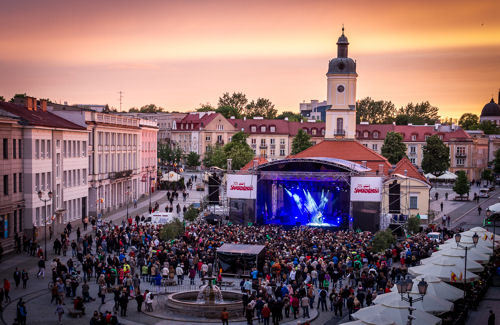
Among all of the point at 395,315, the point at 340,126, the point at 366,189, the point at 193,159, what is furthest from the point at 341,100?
the point at 395,315

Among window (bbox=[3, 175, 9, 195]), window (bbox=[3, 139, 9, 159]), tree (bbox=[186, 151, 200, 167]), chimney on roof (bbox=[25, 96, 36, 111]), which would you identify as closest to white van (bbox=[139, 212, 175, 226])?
window (bbox=[3, 175, 9, 195])

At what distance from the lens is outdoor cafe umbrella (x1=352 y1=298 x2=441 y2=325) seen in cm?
2016

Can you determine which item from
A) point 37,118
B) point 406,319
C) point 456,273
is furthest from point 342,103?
point 406,319

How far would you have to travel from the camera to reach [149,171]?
82.4 m

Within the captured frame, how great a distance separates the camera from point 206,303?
1050 inches

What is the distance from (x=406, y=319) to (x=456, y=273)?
9177 mm

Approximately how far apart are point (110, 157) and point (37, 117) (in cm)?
1633

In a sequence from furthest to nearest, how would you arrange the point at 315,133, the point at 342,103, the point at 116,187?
the point at 315,133 → the point at 342,103 → the point at 116,187

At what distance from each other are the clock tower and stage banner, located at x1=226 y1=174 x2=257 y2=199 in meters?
25.0

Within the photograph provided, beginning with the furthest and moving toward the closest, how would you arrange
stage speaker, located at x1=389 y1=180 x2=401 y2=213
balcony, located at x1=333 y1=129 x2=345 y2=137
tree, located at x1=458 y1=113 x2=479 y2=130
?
tree, located at x1=458 y1=113 x2=479 y2=130 < balcony, located at x1=333 y1=129 x2=345 y2=137 < stage speaker, located at x1=389 y1=180 x2=401 y2=213

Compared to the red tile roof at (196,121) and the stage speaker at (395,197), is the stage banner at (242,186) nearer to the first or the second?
the stage speaker at (395,197)

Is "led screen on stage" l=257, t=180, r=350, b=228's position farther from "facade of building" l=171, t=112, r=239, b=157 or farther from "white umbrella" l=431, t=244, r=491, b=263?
"facade of building" l=171, t=112, r=239, b=157

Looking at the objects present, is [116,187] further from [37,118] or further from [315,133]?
[315,133]

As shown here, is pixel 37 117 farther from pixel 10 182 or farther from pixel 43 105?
pixel 10 182
